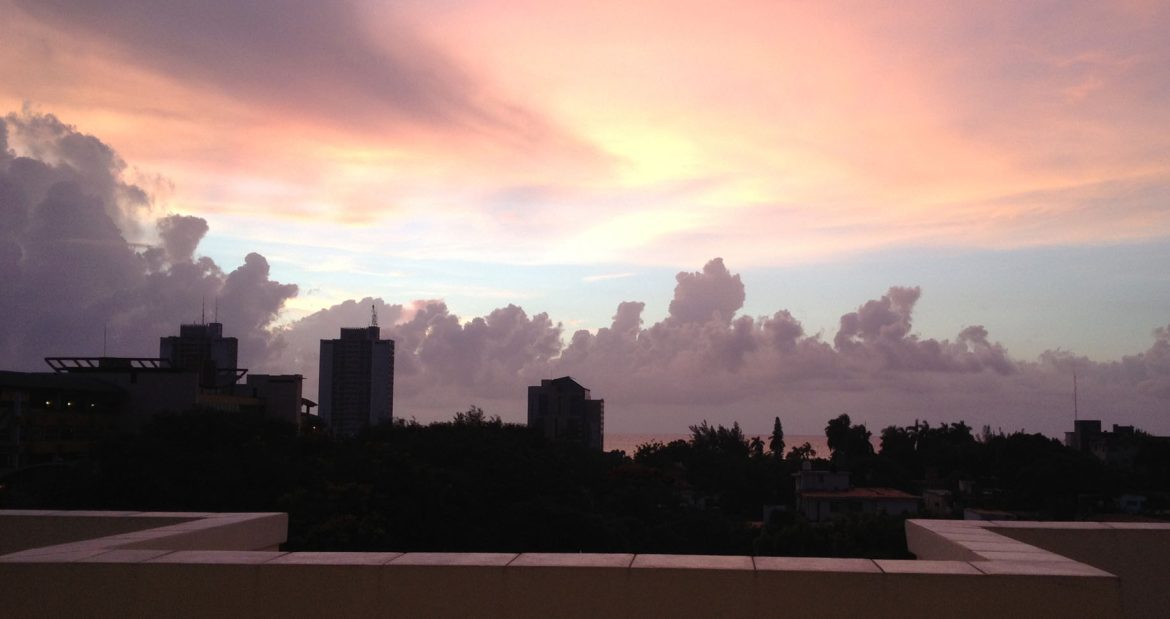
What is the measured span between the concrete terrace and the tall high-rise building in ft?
431

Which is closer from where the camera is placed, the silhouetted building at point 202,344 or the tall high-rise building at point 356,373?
the silhouetted building at point 202,344

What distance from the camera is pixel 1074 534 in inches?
255

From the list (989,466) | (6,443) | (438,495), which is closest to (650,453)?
(989,466)

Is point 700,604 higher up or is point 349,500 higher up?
point 700,604

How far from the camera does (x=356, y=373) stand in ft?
452

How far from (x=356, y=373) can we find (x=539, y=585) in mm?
136793

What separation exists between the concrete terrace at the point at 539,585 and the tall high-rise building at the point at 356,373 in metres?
131

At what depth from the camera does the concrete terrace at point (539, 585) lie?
4.58 m

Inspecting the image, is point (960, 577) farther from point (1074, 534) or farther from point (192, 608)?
point (192, 608)

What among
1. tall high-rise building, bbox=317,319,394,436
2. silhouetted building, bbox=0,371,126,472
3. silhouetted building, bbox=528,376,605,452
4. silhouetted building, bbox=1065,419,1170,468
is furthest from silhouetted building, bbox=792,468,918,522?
tall high-rise building, bbox=317,319,394,436

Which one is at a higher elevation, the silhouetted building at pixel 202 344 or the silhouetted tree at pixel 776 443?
the silhouetted building at pixel 202 344

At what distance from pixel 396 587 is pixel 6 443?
58683mm

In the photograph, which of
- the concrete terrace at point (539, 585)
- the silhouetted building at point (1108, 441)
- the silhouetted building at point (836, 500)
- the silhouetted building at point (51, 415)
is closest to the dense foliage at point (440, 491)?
the silhouetted building at point (836, 500)

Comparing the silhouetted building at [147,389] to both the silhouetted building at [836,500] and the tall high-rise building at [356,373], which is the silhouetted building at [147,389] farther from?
the tall high-rise building at [356,373]
